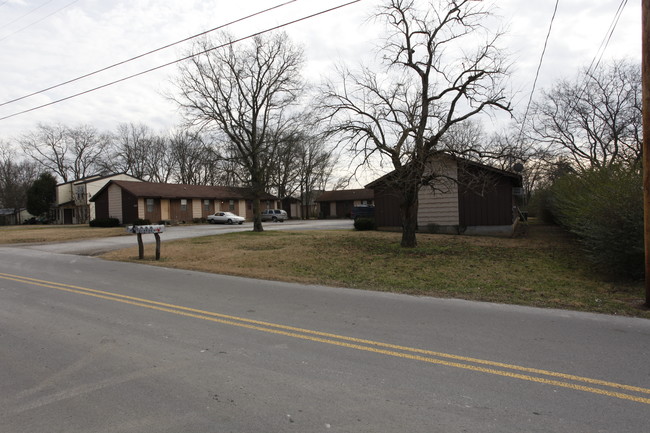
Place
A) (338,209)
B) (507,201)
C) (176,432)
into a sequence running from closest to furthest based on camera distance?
1. (176,432)
2. (507,201)
3. (338,209)

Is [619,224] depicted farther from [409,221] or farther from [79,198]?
[79,198]

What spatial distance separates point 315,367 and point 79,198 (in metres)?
56.7

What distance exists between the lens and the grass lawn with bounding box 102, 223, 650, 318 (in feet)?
26.9

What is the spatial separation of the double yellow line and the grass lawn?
3582 mm

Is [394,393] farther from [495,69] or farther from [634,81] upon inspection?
[634,81]

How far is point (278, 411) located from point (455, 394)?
5.41 ft

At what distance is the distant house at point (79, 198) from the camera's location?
163 feet

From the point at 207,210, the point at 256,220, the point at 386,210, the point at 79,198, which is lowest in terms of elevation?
the point at 256,220

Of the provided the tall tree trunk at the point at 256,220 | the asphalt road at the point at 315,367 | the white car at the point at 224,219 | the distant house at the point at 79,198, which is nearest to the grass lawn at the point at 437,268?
the asphalt road at the point at 315,367

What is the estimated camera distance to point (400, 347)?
5027 millimetres

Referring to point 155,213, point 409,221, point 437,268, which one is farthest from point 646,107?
point 155,213

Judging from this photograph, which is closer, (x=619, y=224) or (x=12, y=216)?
(x=619, y=224)

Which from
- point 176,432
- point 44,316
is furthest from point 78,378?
point 44,316

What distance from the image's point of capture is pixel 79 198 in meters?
51.3
